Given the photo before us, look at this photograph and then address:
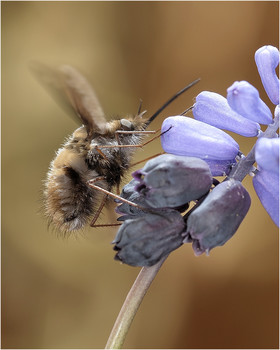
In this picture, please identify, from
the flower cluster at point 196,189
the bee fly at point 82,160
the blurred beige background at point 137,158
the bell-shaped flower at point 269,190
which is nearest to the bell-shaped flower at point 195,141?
the flower cluster at point 196,189

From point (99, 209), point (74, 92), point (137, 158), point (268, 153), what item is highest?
point (74, 92)

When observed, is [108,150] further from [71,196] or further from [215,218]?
[215,218]

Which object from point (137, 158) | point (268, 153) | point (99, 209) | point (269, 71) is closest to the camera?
point (268, 153)

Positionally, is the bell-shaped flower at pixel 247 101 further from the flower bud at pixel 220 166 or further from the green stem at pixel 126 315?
the green stem at pixel 126 315

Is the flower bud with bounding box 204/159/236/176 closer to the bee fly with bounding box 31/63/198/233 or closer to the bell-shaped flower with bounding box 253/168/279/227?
the bell-shaped flower with bounding box 253/168/279/227

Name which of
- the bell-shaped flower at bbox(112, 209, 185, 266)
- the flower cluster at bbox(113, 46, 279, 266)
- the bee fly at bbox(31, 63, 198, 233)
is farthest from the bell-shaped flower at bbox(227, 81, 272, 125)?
the bee fly at bbox(31, 63, 198, 233)

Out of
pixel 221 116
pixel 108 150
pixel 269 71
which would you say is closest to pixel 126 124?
Result: pixel 108 150

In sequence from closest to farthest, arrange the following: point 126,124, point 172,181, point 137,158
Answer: point 172,181
point 126,124
point 137,158
